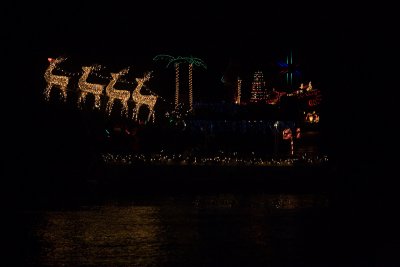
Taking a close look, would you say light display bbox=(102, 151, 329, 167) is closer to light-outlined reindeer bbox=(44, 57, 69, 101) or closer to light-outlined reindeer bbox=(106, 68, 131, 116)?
light-outlined reindeer bbox=(44, 57, 69, 101)

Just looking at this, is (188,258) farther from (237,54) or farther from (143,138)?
(237,54)

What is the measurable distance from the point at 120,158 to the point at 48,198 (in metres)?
8.28

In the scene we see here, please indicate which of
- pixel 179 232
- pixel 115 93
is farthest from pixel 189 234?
pixel 115 93

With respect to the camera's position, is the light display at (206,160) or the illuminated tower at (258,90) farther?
the illuminated tower at (258,90)

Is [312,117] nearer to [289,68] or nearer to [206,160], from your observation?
[289,68]

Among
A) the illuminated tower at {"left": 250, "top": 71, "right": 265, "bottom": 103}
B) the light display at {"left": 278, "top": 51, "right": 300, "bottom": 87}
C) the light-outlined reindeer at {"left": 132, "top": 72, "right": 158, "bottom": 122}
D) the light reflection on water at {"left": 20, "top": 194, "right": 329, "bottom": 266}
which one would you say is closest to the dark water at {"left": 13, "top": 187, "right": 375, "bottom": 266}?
the light reflection on water at {"left": 20, "top": 194, "right": 329, "bottom": 266}

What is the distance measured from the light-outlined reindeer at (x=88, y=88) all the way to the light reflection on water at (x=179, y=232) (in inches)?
597

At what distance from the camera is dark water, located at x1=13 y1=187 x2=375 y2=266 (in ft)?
32.4

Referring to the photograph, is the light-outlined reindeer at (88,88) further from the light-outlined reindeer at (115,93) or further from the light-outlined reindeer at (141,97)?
the light-outlined reindeer at (141,97)

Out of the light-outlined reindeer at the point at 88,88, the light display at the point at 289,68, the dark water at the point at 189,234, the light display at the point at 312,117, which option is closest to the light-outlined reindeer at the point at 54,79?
the light-outlined reindeer at the point at 88,88

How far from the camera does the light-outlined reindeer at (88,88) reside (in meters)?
32.5

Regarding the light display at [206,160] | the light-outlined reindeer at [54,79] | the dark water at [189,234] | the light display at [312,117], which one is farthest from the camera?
the light display at [312,117]

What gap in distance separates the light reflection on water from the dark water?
1 centimetres

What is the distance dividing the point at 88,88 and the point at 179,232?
69.5 feet
